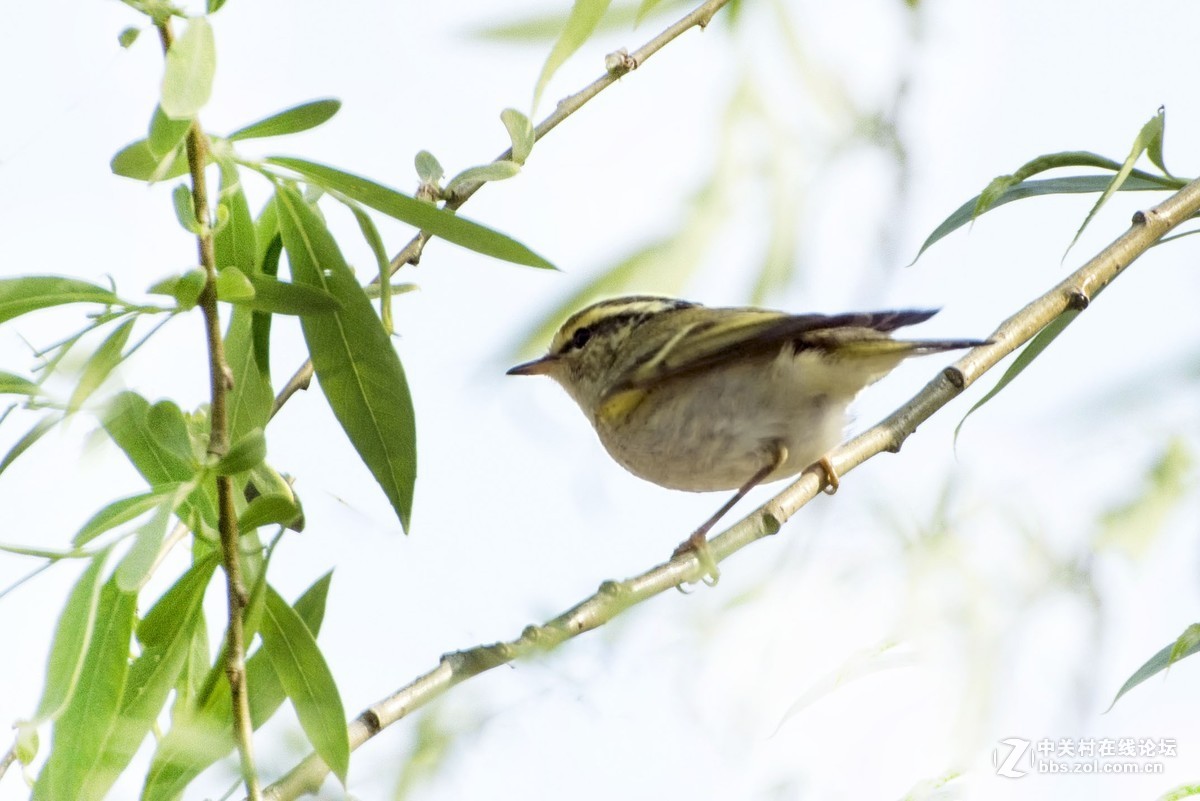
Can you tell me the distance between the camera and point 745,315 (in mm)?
3307

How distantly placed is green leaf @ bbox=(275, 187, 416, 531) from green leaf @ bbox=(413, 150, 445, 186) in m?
0.27

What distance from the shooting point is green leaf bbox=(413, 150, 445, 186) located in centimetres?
190

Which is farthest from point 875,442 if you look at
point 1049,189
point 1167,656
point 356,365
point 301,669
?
point 301,669

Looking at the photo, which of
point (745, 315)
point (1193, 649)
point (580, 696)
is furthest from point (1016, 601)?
point (745, 315)

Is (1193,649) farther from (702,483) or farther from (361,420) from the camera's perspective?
(702,483)

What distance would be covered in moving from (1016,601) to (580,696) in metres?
0.70

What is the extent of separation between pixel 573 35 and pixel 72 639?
97 centimetres

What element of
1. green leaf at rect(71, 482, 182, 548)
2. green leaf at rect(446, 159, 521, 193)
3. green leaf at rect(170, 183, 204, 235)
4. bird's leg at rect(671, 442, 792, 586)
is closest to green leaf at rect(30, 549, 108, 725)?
green leaf at rect(71, 482, 182, 548)

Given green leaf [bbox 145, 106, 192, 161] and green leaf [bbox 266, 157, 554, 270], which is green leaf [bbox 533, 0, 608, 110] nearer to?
green leaf [bbox 266, 157, 554, 270]

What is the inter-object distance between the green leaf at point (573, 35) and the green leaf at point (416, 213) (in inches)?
9.8

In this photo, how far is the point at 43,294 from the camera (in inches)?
58.9

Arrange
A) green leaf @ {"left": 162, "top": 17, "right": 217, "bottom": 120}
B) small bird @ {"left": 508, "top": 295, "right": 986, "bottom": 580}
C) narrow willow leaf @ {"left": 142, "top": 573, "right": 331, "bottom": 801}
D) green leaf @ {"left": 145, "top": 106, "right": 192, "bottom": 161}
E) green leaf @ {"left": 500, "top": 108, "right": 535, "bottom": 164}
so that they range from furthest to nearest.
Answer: small bird @ {"left": 508, "top": 295, "right": 986, "bottom": 580} → green leaf @ {"left": 500, "top": 108, "right": 535, "bottom": 164} → narrow willow leaf @ {"left": 142, "top": 573, "right": 331, "bottom": 801} → green leaf @ {"left": 145, "top": 106, "right": 192, "bottom": 161} → green leaf @ {"left": 162, "top": 17, "right": 217, "bottom": 120}

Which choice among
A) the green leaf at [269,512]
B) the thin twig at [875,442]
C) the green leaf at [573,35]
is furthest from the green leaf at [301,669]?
the green leaf at [573,35]

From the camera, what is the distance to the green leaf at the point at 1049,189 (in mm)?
2268
